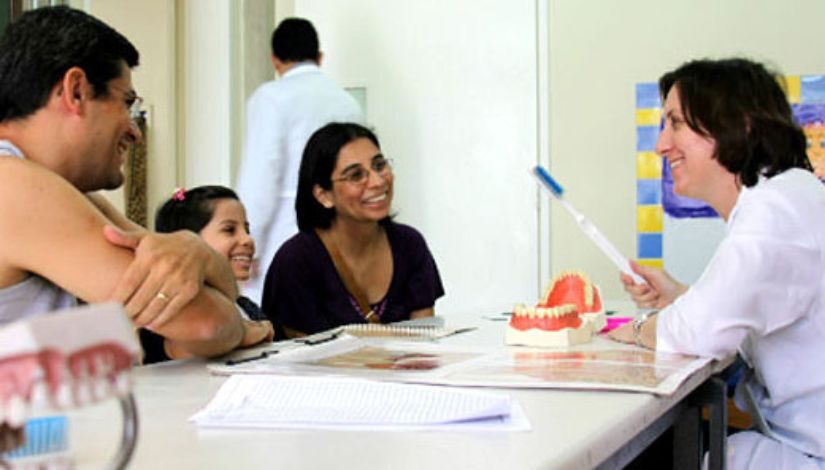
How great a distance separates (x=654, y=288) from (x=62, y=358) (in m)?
1.59

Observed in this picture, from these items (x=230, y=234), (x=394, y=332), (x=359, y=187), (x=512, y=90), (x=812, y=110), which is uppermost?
(x=512, y=90)

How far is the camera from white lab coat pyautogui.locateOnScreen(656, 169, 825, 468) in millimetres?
1384

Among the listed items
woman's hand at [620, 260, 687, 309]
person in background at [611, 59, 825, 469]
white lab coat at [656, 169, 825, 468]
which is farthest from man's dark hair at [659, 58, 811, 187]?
woman's hand at [620, 260, 687, 309]

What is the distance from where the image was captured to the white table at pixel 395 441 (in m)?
0.71

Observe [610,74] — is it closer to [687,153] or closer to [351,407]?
[687,153]

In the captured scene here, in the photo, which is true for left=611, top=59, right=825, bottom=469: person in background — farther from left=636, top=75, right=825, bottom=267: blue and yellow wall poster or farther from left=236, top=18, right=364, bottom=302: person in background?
left=636, top=75, right=825, bottom=267: blue and yellow wall poster

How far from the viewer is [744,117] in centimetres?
165

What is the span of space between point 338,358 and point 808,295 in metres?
0.72

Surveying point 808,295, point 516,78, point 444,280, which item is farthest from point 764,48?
point 808,295

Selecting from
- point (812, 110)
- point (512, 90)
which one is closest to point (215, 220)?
point (512, 90)

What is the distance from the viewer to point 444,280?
3.66 meters

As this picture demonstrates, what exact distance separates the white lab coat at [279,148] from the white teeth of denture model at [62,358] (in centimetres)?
247

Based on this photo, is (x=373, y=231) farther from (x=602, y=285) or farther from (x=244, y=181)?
(x=602, y=285)

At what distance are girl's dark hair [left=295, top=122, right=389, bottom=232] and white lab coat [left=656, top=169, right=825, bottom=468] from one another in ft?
→ 3.63
